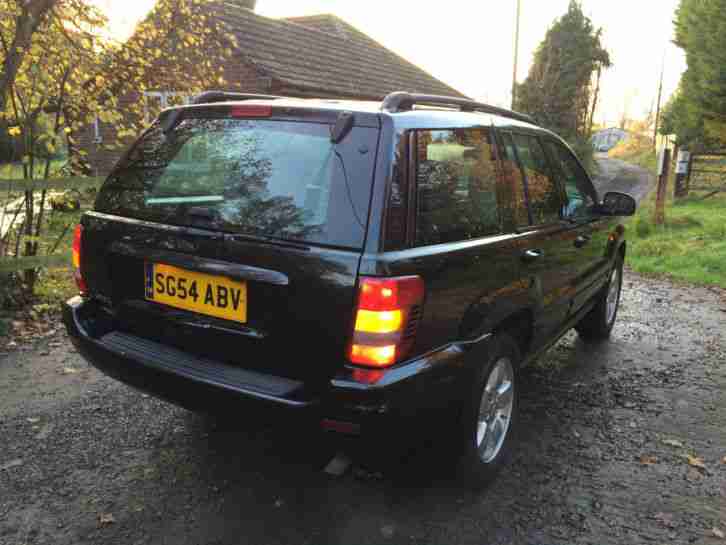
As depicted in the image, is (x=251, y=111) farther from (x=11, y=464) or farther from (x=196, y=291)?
(x=11, y=464)

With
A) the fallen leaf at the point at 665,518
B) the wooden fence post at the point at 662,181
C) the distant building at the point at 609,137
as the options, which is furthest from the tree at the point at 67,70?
the distant building at the point at 609,137

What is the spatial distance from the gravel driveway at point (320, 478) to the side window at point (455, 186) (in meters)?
1.01

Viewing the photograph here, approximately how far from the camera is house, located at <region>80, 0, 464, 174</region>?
51.3ft

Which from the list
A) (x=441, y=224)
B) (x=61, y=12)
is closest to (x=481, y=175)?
(x=441, y=224)

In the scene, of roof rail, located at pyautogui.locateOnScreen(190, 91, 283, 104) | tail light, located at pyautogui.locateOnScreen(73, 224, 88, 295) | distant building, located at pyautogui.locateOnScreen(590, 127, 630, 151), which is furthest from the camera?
distant building, located at pyautogui.locateOnScreen(590, 127, 630, 151)

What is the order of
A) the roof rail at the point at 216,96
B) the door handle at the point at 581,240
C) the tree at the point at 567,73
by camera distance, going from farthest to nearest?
the tree at the point at 567,73, the door handle at the point at 581,240, the roof rail at the point at 216,96

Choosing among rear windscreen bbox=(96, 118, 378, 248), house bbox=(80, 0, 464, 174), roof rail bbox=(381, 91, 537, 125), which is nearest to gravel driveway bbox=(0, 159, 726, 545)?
rear windscreen bbox=(96, 118, 378, 248)

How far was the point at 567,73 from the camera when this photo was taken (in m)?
24.7

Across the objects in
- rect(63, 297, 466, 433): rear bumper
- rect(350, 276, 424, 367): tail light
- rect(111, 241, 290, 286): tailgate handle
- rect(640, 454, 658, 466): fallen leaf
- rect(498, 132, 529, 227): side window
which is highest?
rect(498, 132, 529, 227): side window

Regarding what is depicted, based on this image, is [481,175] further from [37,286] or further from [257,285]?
[37,286]

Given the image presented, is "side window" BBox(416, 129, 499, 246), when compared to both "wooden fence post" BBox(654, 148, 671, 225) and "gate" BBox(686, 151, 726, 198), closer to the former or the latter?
"wooden fence post" BBox(654, 148, 671, 225)

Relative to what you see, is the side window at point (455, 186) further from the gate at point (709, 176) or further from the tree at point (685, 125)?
the tree at point (685, 125)

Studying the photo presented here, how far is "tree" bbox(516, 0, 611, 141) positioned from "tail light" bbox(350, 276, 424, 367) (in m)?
23.9

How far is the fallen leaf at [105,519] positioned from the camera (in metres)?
2.75
